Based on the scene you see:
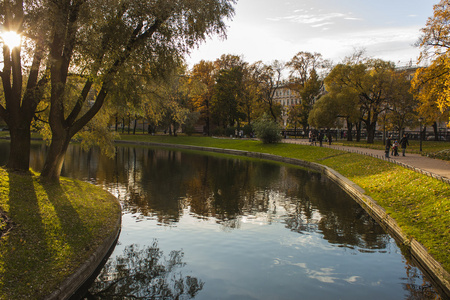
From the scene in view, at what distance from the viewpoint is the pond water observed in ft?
28.4

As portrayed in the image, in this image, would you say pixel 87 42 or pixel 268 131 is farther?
pixel 268 131

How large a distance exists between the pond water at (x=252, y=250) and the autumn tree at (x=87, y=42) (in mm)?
5372

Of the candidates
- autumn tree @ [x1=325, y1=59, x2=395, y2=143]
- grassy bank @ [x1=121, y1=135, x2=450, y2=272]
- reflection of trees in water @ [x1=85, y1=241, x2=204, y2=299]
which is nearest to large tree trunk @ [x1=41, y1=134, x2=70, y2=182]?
reflection of trees in water @ [x1=85, y1=241, x2=204, y2=299]

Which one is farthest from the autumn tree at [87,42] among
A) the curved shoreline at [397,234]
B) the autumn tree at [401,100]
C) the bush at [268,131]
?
the autumn tree at [401,100]

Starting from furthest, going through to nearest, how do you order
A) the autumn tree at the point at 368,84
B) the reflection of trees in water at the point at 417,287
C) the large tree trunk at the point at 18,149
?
1. the autumn tree at the point at 368,84
2. the large tree trunk at the point at 18,149
3. the reflection of trees in water at the point at 417,287

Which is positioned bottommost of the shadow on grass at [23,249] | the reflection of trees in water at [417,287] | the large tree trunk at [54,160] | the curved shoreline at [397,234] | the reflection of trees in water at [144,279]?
the reflection of trees in water at [144,279]

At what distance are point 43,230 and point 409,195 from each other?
14218 millimetres

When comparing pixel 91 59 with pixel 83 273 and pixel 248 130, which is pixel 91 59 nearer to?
pixel 83 273

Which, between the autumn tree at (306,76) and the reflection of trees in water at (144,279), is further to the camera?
the autumn tree at (306,76)

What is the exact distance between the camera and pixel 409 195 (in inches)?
617

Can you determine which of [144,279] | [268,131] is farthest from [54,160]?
[268,131]

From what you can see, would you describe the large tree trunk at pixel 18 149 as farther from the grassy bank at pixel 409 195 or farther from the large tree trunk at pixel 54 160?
the grassy bank at pixel 409 195

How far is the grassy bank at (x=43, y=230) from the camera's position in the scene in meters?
7.34

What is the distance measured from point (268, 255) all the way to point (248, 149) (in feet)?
125
